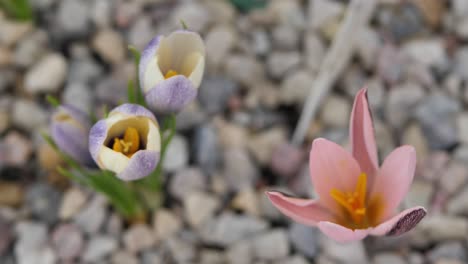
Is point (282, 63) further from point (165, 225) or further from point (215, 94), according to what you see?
point (165, 225)

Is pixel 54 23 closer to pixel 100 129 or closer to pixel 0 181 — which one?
pixel 0 181

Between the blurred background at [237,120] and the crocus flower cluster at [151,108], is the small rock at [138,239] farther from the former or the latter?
the crocus flower cluster at [151,108]

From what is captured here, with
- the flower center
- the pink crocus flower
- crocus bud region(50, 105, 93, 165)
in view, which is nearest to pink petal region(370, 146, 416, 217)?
the pink crocus flower

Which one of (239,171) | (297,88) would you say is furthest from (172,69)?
(297,88)

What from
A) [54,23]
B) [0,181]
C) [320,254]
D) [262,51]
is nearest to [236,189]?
[320,254]

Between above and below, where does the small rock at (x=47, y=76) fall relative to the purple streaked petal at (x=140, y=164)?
below

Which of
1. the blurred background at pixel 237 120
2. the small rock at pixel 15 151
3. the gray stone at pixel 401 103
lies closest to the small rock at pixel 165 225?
the blurred background at pixel 237 120

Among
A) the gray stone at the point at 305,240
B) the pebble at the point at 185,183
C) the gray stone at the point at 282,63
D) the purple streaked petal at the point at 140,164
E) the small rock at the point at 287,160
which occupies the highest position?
the purple streaked petal at the point at 140,164
